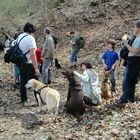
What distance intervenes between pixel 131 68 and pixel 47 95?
6.64ft

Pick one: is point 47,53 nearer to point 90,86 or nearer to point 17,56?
point 17,56

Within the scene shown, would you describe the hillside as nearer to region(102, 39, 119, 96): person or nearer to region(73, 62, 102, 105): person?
region(73, 62, 102, 105): person

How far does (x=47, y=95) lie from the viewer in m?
9.73

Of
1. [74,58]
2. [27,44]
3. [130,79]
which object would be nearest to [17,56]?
[27,44]

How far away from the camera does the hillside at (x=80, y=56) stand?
28.4 feet

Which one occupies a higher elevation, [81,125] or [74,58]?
[74,58]

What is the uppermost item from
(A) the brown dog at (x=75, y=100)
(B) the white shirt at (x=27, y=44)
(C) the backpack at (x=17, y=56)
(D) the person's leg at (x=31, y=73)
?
(B) the white shirt at (x=27, y=44)

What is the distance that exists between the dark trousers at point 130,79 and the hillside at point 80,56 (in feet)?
0.76

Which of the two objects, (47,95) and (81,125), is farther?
(47,95)

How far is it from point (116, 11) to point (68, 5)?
385cm

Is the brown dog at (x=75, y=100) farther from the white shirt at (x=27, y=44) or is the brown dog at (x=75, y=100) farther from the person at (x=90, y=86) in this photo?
the white shirt at (x=27, y=44)

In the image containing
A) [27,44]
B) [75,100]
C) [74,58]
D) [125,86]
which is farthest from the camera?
[74,58]

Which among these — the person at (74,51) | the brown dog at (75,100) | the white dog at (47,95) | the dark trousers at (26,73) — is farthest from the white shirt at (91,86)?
the person at (74,51)

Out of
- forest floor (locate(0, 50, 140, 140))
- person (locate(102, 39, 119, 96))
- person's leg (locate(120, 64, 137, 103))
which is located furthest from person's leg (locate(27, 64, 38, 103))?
person's leg (locate(120, 64, 137, 103))
